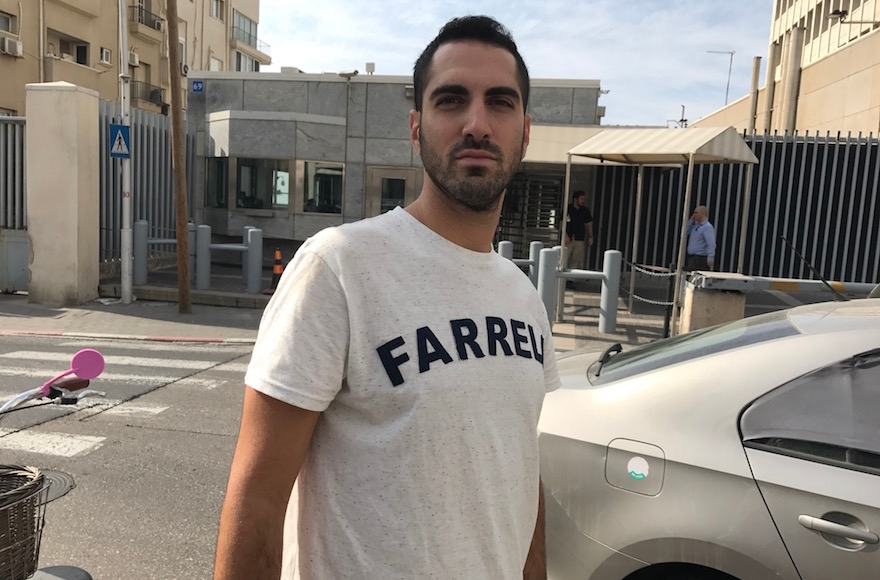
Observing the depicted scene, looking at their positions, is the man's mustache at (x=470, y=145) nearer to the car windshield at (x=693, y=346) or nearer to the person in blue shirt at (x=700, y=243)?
the car windshield at (x=693, y=346)

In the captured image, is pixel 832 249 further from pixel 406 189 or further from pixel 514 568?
pixel 514 568

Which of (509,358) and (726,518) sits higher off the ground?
(509,358)

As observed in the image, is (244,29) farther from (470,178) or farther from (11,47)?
Result: (470,178)

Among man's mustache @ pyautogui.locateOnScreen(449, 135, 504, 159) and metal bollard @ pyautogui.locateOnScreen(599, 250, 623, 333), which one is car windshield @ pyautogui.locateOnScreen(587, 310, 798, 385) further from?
metal bollard @ pyautogui.locateOnScreen(599, 250, 623, 333)

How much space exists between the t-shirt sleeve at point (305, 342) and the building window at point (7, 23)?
29.5m

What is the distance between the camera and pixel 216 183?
56.6 feet

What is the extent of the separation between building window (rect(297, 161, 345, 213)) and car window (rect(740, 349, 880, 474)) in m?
15.3

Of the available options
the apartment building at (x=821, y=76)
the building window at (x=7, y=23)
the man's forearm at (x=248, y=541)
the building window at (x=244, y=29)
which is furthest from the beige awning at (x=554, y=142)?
the building window at (x=244, y=29)

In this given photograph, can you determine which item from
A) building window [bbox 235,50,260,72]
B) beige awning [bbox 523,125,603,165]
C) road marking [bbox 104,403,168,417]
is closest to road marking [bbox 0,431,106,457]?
road marking [bbox 104,403,168,417]

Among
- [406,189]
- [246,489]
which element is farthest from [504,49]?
[406,189]

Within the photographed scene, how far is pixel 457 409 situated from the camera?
4.24 feet

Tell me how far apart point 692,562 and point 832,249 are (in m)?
13.3

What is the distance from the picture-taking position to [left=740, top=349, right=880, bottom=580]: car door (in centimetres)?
205

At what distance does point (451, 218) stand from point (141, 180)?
46.4ft
